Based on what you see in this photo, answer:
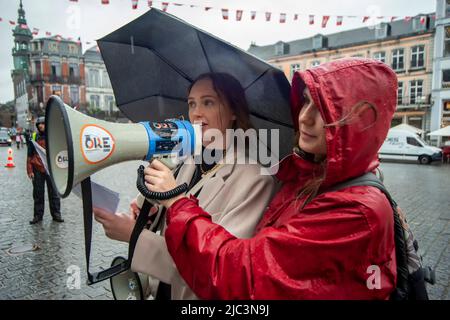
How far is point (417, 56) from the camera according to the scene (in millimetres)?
28359

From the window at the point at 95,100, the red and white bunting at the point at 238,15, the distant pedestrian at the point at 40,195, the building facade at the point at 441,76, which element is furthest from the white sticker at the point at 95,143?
the window at the point at 95,100

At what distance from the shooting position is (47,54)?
39.5m

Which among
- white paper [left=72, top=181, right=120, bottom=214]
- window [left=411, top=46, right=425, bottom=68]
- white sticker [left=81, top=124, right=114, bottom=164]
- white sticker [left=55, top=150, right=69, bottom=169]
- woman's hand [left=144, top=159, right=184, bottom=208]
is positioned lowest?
white paper [left=72, top=181, right=120, bottom=214]

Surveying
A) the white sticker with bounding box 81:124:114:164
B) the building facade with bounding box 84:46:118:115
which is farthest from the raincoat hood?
the building facade with bounding box 84:46:118:115

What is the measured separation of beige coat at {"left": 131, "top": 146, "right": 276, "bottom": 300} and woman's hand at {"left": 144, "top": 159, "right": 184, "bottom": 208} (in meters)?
0.20

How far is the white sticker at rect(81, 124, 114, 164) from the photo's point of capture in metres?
1.06

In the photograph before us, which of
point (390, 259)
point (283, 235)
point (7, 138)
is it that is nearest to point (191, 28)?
point (283, 235)

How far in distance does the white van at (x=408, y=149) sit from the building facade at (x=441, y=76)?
8767 mm

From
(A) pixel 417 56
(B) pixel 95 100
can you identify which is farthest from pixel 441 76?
(B) pixel 95 100

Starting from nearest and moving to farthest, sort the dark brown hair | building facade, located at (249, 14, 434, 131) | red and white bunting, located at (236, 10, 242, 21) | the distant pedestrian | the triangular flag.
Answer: the dark brown hair → the distant pedestrian → red and white bunting, located at (236, 10, 242, 21) → the triangular flag → building facade, located at (249, 14, 434, 131)

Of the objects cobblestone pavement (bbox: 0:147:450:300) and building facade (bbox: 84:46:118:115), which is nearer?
cobblestone pavement (bbox: 0:147:450:300)

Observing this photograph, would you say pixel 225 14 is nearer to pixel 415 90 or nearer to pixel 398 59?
pixel 415 90

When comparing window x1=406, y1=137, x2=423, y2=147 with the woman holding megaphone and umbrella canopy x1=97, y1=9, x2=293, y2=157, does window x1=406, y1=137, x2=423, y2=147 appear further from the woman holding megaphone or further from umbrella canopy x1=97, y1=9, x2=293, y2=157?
the woman holding megaphone

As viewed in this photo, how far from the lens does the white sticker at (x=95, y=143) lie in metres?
1.06
